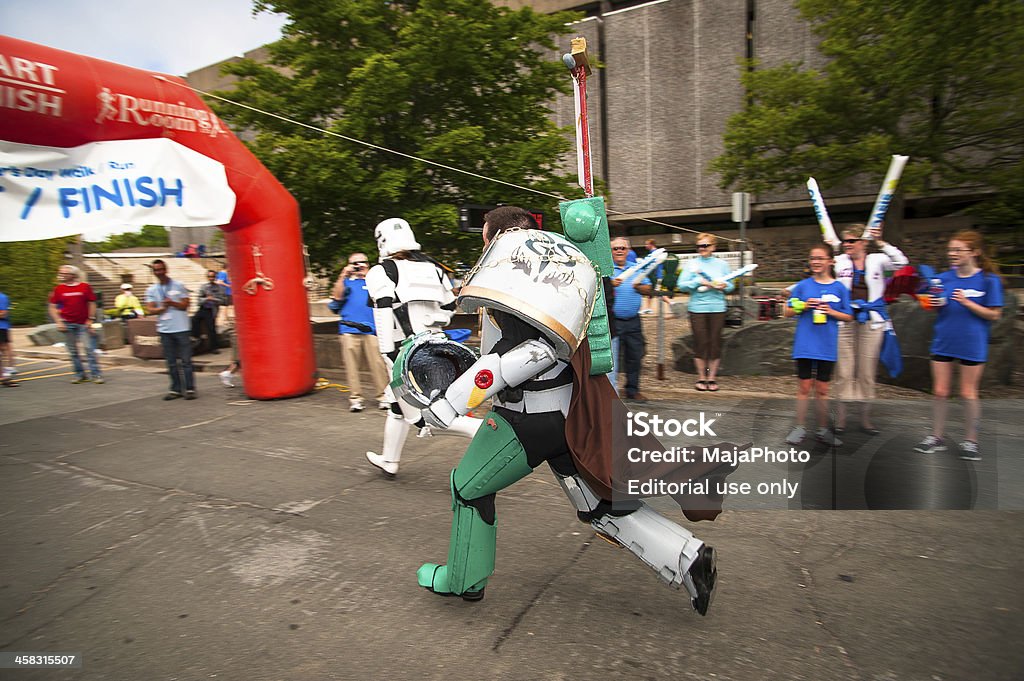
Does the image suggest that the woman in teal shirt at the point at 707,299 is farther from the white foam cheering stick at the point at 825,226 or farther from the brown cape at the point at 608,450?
the brown cape at the point at 608,450

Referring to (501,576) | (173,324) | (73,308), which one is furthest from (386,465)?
(73,308)

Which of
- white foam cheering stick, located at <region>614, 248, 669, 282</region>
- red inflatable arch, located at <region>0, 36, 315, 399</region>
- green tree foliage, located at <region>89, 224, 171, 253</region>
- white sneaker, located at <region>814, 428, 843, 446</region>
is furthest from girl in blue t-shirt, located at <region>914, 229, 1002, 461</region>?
green tree foliage, located at <region>89, 224, 171, 253</region>

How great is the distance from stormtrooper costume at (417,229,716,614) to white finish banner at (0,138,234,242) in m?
4.64

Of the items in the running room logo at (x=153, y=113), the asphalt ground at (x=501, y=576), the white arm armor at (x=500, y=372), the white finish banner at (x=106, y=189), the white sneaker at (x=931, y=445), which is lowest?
the asphalt ground at (x=501, y=576)

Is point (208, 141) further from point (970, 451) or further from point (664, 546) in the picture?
point (970, 451)

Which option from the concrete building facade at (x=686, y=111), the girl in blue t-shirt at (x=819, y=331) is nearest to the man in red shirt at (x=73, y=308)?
the girl in blue t-shirt at (x=819, y=331)

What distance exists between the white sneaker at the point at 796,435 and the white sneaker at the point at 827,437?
0.32 ft

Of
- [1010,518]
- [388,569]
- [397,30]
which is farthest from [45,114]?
[1010,518]

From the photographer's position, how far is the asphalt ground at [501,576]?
2467mm

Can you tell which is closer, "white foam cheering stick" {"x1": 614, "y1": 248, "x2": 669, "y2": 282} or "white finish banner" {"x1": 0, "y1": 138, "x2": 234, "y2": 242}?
"white finish banner" {"x1": 0, "y1": 138, "x2": 234, "y2": 242}

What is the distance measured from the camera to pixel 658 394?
7188mm

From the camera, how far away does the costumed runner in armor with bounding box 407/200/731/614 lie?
232 cm

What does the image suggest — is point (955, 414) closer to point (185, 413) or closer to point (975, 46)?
point (185, 413)

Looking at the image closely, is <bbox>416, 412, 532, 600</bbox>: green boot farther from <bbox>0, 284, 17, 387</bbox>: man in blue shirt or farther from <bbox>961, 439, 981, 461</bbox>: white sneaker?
<bbox>0, 284, 17, 387</bbox>: man in blue shirt
